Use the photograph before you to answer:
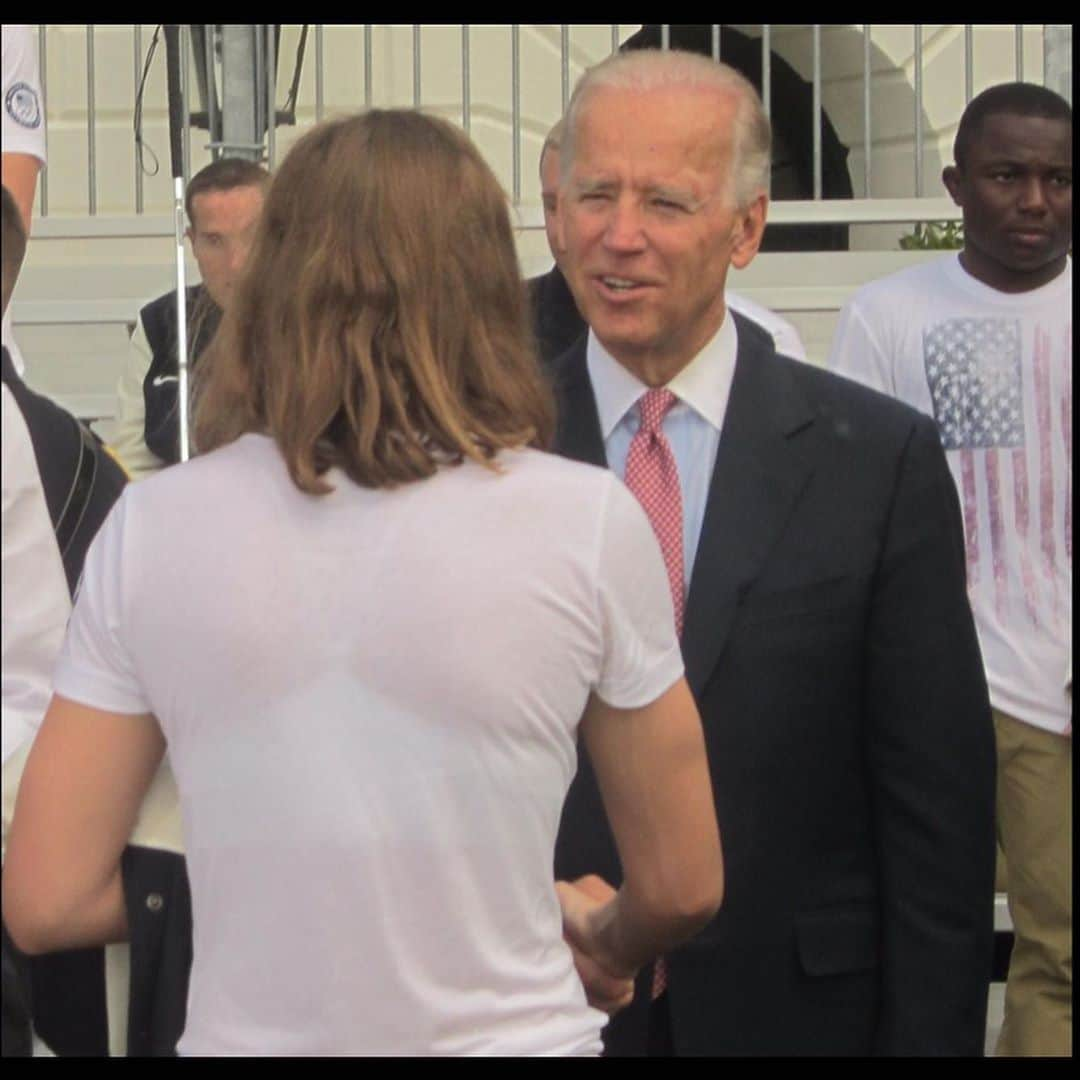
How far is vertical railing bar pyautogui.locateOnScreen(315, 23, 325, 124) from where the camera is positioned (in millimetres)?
8461

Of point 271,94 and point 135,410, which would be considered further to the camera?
point 271,94

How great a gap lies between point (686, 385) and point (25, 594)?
1.13 metres

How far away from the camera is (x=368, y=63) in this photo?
8.59 meters

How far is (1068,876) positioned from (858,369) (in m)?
1.12

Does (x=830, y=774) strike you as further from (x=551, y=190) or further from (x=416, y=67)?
(x=416, y=67)

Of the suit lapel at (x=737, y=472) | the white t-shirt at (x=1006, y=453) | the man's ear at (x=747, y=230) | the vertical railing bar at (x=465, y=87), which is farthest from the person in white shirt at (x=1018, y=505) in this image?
the vertical railing bar at (x=465, y=87)

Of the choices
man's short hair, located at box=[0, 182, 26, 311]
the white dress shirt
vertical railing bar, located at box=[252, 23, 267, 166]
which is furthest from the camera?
vertical railing bar, located at box=[252, 23, 267, 166]

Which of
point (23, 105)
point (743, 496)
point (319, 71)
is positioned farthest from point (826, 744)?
point (319, 71)

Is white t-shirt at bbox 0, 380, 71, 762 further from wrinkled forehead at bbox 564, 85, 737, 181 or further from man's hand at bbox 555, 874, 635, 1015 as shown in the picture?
wrinkled forehead at bbox 564, 85, 737, 181

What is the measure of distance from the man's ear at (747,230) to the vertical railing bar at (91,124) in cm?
556

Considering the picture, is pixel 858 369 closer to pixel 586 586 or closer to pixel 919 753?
pixel 919 753

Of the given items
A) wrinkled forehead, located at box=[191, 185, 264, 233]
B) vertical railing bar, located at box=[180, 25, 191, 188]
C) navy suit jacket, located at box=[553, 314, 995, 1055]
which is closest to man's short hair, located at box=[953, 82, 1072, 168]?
wrinkled forehead, located at box=[191, 185, 264, 233]

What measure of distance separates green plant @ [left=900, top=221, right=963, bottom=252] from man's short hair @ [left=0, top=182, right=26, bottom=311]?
232 inches

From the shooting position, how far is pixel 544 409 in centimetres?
246
